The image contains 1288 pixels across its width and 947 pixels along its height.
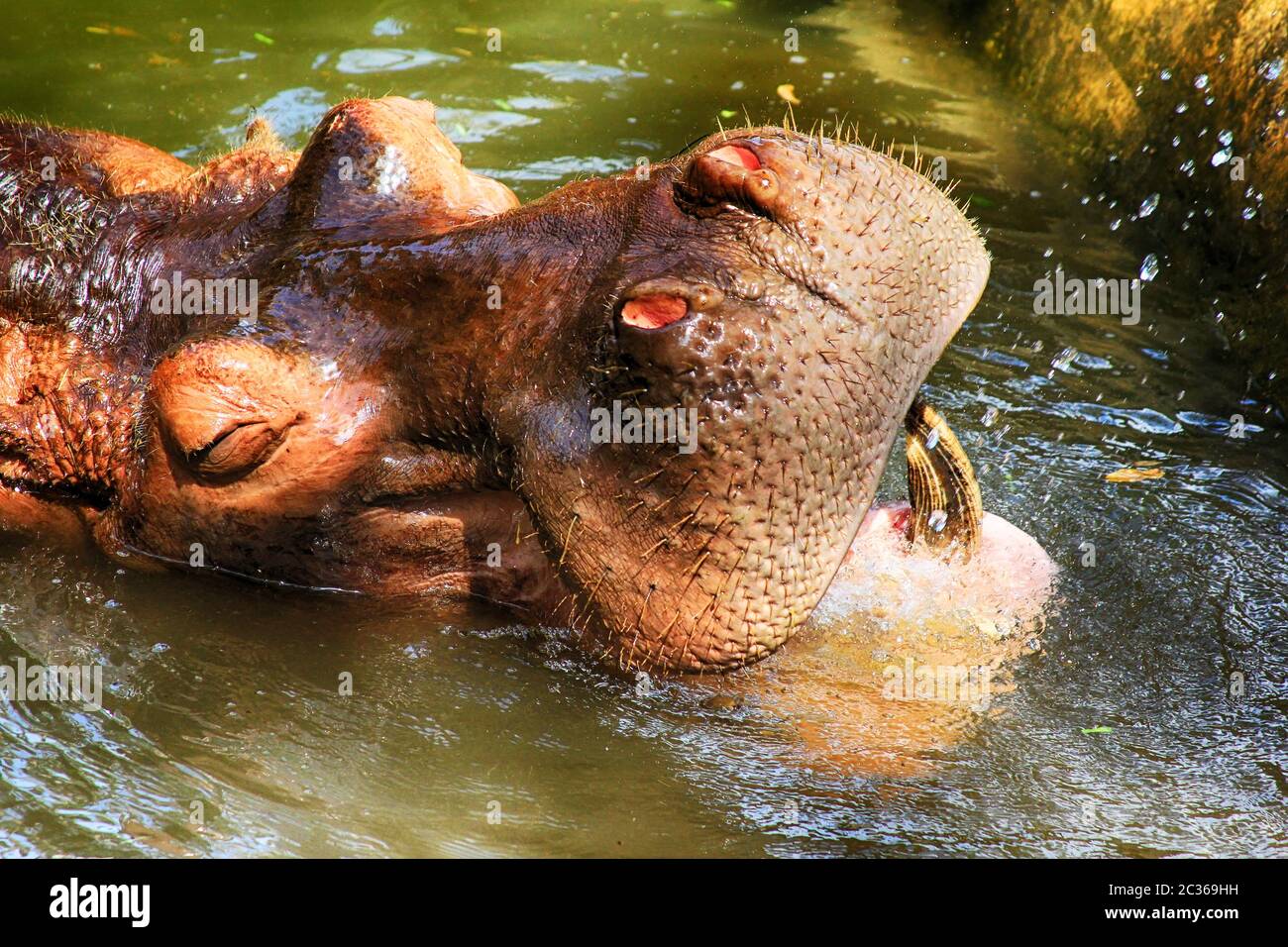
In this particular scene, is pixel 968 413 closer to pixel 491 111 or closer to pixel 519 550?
pixel 519 550

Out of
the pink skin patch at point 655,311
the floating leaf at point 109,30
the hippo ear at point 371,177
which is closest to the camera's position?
the pink skin patch at point 655,311

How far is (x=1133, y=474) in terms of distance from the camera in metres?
5.81

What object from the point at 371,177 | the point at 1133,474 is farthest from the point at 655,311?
the point at 1133,474

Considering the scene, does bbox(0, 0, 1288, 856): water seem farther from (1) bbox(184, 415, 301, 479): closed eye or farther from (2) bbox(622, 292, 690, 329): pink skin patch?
(2) bbox(622, 292, 690, 329): pink skin patch

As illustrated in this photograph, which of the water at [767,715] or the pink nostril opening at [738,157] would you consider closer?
the pink nostril opening at [738,157]

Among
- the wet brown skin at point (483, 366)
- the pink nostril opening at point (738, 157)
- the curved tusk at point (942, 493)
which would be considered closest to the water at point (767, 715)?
the curved tusk at point (942, 493)

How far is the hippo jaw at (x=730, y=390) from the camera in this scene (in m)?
3.30

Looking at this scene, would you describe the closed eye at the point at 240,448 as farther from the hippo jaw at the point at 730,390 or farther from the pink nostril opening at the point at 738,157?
the pink nostril opening at the point at 738,157

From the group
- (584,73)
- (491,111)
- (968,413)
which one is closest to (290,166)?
(968,413)

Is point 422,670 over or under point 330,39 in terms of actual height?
under

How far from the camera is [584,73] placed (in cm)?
970

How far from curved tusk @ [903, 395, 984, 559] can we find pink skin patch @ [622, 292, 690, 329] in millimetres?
1132

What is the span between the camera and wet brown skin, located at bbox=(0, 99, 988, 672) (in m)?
3.38

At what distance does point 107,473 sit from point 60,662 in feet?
1.98
